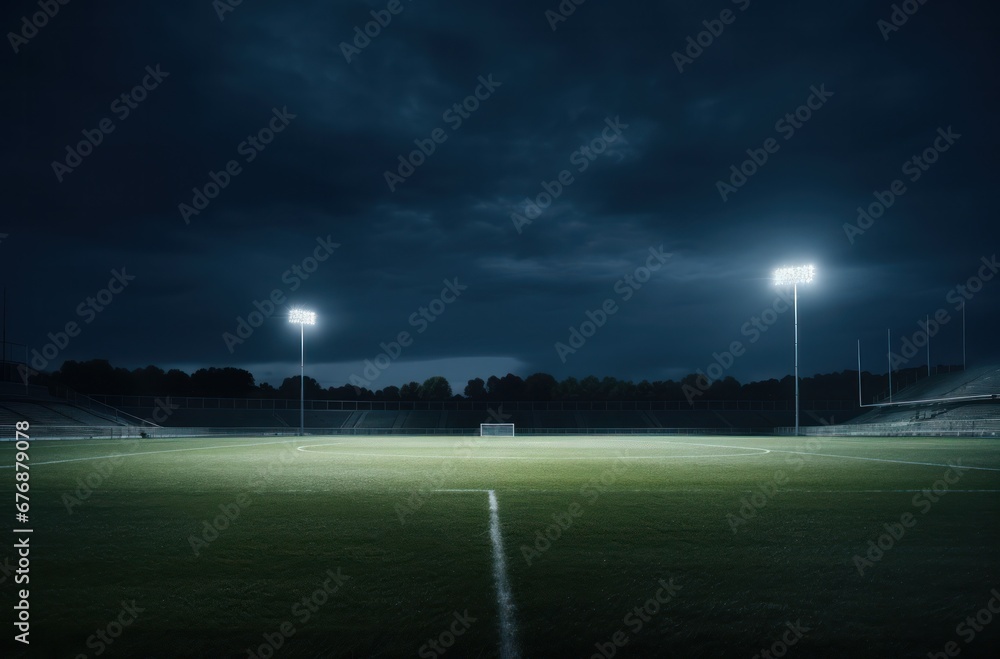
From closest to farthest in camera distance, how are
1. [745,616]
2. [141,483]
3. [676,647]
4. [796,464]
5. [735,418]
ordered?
[676,647] < [745,616] < [141,483] < [796,464] < [735,418]

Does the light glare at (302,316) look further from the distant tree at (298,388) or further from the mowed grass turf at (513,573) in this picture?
the distant tree at (298,388)

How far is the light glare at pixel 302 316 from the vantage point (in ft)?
174

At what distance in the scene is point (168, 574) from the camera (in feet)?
17.6

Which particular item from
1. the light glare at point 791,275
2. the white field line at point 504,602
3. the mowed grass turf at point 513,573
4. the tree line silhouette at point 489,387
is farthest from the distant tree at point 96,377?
the white field line at point 504,602

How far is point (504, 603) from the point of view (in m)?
4.55

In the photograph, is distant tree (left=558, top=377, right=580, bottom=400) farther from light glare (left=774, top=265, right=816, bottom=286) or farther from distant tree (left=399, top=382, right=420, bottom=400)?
light glare (left=774, top=265, right=816, bottom=286)

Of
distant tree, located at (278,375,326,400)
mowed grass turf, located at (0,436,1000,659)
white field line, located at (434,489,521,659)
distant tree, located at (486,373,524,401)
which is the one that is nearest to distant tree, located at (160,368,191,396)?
distant tree, located at (278,375,326,400)

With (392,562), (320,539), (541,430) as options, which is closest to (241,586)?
(392,562)

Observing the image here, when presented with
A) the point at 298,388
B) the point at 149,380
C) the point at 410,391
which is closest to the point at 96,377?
the point at 149,380

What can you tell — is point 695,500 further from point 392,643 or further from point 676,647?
point 392,643

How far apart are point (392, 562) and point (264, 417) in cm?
6993

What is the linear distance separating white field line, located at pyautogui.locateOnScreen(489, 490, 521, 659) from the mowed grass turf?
0.14 feet

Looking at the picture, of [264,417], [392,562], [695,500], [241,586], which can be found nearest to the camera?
[241,586]

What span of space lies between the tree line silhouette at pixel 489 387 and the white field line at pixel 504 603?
94652 millimetres
